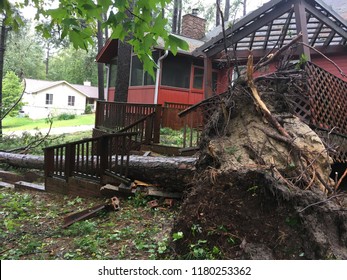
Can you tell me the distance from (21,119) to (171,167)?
36.0 metres

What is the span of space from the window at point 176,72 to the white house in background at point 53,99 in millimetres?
27139

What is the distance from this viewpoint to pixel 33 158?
8625 millimetres

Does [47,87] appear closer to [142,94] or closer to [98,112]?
[142,94]

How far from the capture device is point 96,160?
639cm

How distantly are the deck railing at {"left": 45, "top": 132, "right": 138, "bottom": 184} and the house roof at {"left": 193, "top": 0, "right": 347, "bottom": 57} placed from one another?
2804 mm

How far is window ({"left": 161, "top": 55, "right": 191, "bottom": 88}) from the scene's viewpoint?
15.9m

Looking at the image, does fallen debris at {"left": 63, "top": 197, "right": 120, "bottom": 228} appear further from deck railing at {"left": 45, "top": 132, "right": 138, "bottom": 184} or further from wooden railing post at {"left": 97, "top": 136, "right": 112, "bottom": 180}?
wooden railing post at {"left": 97, "top": 136, "right": 112, "bottom": 180}

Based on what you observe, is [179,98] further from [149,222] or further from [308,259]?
[308,259]

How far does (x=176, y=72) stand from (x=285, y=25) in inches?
365

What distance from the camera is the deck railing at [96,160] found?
19.8 feet

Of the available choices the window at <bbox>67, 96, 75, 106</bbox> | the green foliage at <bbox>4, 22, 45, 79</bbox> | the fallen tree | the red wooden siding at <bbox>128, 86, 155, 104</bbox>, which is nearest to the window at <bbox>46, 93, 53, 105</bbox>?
the window at <bbox>67, 96, 75, 106</bbox>

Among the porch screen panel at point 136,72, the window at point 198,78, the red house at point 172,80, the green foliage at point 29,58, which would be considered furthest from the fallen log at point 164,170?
the green foliage at point 29,58

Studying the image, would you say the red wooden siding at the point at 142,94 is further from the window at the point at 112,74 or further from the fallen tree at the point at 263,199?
the fallen tree at the point at 263,199
